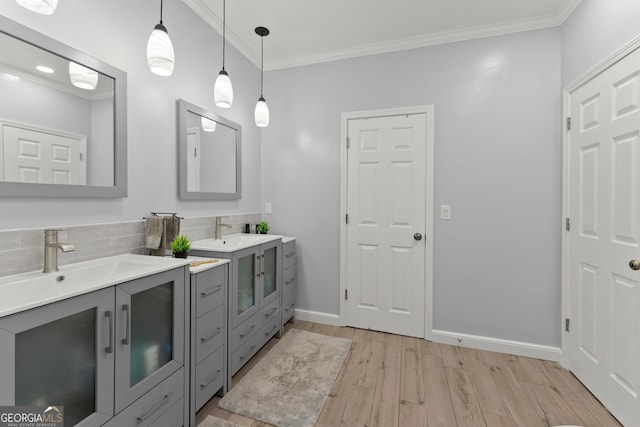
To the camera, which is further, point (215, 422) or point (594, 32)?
point (594, 32)

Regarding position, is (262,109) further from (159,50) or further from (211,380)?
(211,380)

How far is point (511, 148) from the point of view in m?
2.48

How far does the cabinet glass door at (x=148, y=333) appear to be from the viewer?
4.00ft

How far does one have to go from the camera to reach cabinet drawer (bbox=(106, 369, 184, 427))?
1.23 meters

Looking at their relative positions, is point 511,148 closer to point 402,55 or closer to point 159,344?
point 402,55

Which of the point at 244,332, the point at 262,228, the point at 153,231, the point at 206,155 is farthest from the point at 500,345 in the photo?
the point at 206,155

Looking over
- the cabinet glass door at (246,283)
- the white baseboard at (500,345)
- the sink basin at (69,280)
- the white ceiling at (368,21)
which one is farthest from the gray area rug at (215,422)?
the white ceiling at (368,21)

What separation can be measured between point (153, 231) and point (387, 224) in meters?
2.00

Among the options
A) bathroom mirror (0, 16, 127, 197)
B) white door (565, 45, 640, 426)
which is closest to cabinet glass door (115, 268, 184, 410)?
bathroom mirror (0, 16, 127, 197)

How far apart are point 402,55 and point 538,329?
275 cm

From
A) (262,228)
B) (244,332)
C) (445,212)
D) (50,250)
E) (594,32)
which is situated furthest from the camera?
(262,228)

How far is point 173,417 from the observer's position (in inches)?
58.5

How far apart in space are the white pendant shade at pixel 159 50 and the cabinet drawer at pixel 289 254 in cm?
176

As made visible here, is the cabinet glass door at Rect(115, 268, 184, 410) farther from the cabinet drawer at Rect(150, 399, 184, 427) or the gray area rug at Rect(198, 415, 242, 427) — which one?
the gray area rug at Rect(198, 415, 242, 427)
